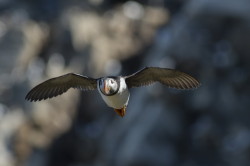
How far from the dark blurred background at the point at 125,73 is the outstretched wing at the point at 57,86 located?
942 cm

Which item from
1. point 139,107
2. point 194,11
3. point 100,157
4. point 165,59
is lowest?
point 100,157

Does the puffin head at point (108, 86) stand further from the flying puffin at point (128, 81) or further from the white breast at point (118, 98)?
the flying puffin at point (128, 81)

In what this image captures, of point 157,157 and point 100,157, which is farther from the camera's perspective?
point 100,157

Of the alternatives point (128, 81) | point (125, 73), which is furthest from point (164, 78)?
point (125, 73)

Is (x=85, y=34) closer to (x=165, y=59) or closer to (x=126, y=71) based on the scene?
(x=126, y=71)

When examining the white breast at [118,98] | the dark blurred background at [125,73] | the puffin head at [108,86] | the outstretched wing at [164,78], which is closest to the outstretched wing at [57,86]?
the outstretched wing at [164,78]

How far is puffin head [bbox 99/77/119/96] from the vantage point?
8844 mm

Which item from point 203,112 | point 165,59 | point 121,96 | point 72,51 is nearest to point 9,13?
point 72,51

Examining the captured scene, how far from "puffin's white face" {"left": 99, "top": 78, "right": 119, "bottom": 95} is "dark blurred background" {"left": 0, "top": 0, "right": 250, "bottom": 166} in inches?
416

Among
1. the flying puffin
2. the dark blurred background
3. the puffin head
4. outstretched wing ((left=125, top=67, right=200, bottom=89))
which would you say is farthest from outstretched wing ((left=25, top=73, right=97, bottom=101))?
the dark blurred background

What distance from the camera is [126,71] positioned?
2417 cm

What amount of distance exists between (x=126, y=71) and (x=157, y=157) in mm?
5269

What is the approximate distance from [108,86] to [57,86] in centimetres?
167

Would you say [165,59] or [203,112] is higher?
[165,59]
